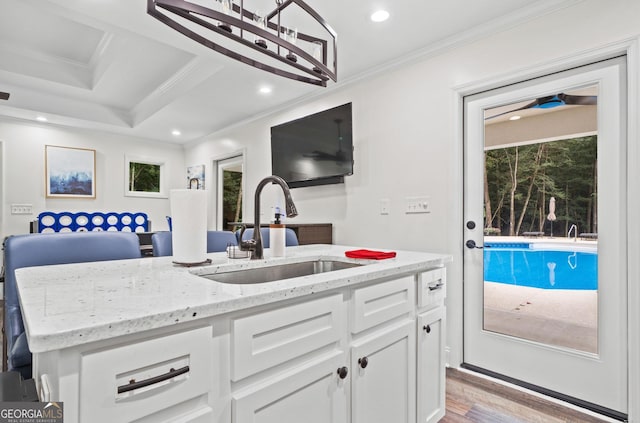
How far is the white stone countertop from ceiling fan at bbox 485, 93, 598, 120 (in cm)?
164

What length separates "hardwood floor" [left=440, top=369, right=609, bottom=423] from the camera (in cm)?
186

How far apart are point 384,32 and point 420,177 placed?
43.2 inches

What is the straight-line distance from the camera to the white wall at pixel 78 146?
4.50 meters

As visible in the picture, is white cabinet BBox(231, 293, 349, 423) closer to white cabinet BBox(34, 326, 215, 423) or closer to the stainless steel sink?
white cabinet BBox(34, 326, 215, 423)

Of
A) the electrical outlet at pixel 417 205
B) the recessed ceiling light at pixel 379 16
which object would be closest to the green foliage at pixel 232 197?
the electrical outlet at pixel 417 205

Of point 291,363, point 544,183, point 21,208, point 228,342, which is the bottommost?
point 291,363

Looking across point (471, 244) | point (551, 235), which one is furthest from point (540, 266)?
point (471, 244)

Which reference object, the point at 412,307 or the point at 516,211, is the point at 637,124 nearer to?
the point at 516,211

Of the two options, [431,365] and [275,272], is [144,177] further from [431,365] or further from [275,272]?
[431,365]

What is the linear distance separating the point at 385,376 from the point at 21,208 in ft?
17.5

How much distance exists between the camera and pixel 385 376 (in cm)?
126

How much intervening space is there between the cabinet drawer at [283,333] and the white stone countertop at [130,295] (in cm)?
5

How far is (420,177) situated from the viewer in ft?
8.91

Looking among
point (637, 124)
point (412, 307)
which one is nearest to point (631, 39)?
point (637, 124)
